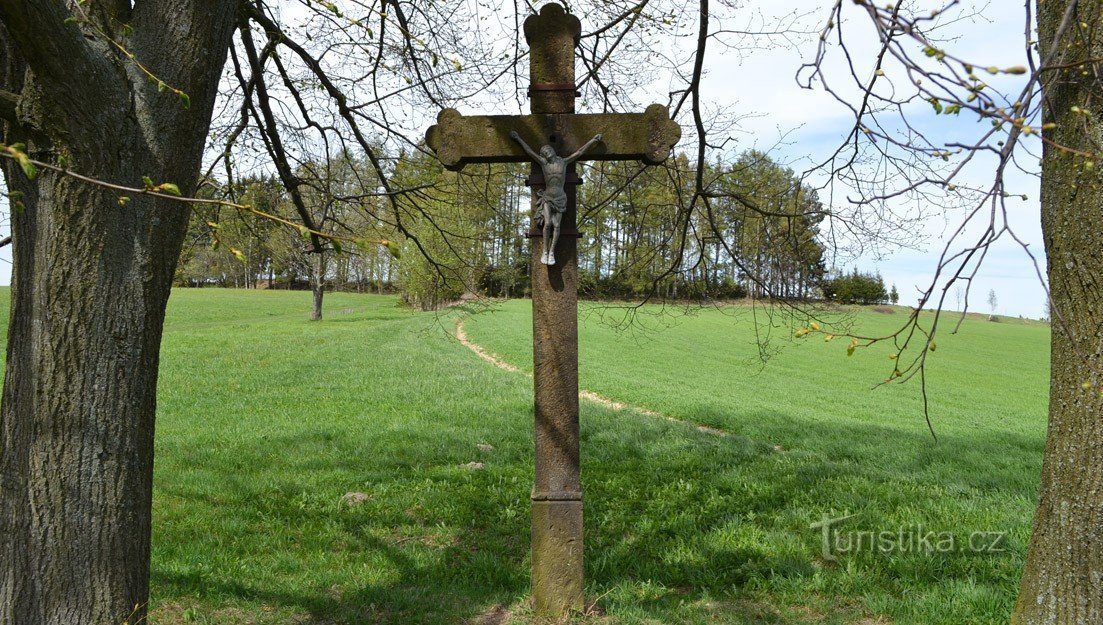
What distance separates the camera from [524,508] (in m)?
6.16

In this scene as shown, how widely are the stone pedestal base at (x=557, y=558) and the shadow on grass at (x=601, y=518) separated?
0.35 metres

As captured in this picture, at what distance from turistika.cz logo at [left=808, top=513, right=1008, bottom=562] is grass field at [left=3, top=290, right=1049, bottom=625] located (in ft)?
0.13

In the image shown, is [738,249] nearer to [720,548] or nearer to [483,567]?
[720,548]

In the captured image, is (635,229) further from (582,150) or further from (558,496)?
(558,496)

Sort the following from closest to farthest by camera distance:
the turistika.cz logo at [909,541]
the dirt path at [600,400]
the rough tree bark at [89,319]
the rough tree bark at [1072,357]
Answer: the rough tree bark at [89,319], the rough tree bark at [1072,357], the turistika.cz logo at [909,541], the dirt path at [600,400]

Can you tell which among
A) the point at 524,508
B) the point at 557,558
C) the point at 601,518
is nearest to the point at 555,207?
the point at 557,558

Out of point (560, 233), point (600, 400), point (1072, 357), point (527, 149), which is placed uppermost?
point (527, 149)

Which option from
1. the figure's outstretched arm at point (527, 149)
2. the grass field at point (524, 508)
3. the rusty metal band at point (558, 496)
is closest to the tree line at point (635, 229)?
the grass field at point (524, 508)

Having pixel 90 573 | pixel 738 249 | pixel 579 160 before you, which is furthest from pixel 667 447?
pixel 90 573

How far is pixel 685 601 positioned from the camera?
4.34m

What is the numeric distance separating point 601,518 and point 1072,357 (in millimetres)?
3606

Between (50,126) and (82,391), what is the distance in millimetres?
1114

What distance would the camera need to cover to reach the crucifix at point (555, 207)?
158 inches

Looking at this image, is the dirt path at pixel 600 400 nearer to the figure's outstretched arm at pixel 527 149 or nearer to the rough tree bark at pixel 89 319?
the figure's outstretched arm at pixel 527 149
